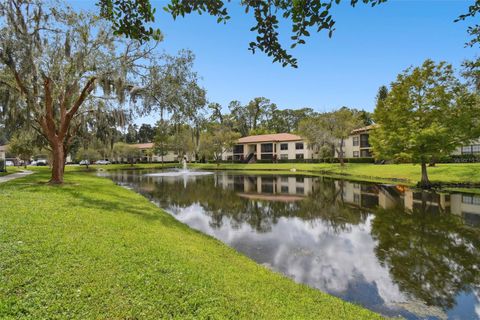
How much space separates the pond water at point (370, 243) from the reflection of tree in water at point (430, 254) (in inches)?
0.9

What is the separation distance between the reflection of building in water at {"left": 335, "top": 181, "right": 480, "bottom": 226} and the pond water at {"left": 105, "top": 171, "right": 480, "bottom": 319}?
5 centimetres

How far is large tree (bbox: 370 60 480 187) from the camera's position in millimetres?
21750

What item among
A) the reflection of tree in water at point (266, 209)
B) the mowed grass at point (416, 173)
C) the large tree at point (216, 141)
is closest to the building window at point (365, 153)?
the mowed grass at point (416, 173)

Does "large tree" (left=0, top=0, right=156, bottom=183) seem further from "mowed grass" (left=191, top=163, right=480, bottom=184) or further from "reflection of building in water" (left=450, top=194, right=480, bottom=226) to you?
"mowed grass" (left=191, top=163, right=480, bottom=184)

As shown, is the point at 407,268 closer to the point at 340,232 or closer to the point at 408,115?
the point at 340,232

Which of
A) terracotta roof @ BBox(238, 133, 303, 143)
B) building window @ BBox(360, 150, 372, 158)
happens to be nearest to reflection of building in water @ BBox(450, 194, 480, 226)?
building window @ BBox(360, 150, 372, 158)

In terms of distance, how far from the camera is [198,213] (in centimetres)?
1444

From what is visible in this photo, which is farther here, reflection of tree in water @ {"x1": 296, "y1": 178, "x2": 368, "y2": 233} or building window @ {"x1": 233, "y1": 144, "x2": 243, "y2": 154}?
building window @ {"x1": 233, "y1": 144, "x2": 243, "y2": 154}

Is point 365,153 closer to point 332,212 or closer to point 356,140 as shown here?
point 356,140

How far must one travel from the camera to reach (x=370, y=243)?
31.3 ft

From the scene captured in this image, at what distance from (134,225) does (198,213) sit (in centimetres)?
568

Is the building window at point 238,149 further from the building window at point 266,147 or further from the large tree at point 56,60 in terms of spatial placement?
the large tree at point 56,60

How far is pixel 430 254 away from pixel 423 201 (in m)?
10.0

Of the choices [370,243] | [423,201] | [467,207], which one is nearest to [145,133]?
[423,201]
